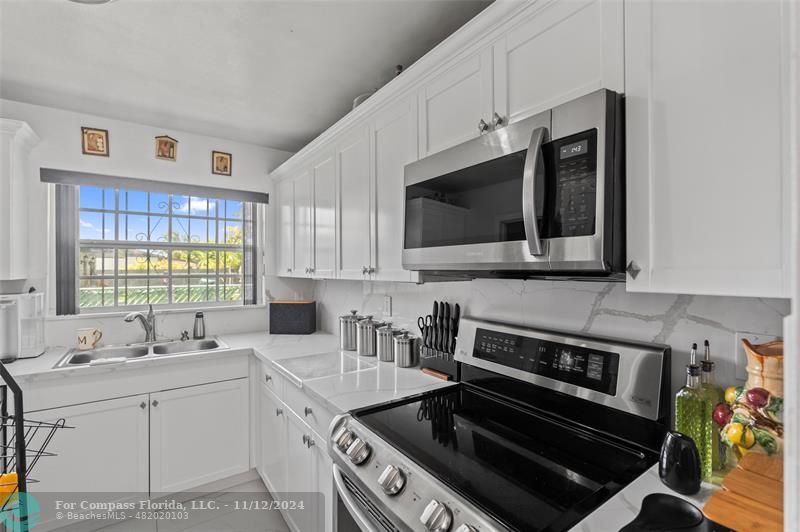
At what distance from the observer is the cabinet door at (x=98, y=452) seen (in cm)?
204

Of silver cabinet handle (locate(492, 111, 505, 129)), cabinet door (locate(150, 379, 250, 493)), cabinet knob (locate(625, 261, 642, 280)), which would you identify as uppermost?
silver cabinet handle (locate(492, 111, 505, 129))

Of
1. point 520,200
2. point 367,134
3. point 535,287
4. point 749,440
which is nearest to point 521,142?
point 520,200

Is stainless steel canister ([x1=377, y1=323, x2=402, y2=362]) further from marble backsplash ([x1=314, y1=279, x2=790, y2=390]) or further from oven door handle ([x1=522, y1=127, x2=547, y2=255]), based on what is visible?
oven door handle ([x1=522, y1=127, x2=547, y2=255])

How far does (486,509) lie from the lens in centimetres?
83

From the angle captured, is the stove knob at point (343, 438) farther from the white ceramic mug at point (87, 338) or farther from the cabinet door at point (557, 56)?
the white ceramic mug at point (87, 338)

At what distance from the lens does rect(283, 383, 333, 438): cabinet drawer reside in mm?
1606

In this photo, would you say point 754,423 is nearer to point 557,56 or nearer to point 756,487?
point 756,487

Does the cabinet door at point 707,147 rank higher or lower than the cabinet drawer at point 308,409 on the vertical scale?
higher

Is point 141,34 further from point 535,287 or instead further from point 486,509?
point 486,509

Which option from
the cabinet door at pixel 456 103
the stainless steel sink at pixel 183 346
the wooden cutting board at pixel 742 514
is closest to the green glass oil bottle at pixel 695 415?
the wooden cutting board at pixel 742 514

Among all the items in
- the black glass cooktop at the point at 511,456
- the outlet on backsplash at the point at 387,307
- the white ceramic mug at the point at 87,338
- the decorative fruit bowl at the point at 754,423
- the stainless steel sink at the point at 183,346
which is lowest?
the stainless steel sink at the point at 183,346

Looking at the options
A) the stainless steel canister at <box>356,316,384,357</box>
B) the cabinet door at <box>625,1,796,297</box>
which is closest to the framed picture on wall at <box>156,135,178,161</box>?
the stainless steel canister at <box>356,316,384,357</box>

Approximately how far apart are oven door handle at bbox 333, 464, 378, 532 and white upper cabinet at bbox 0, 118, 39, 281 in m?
2.27

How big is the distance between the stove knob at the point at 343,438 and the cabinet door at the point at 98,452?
1615 millimetres
